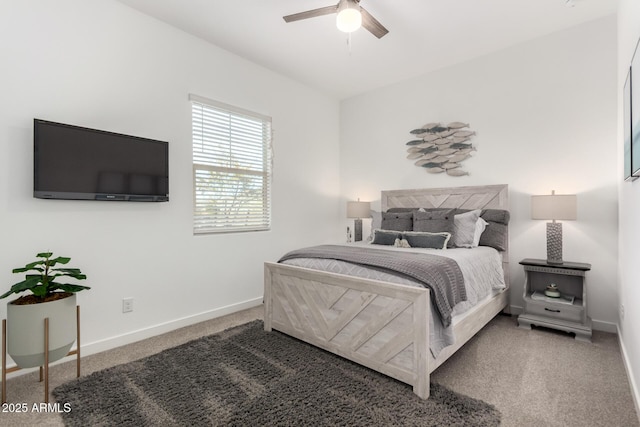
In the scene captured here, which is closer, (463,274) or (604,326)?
(463,274)

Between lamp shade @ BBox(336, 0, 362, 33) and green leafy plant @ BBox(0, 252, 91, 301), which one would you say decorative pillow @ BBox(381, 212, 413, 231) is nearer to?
lamp shade @ BBox(336, 0, 362, 33)

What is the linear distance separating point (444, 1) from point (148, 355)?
3.71 meters

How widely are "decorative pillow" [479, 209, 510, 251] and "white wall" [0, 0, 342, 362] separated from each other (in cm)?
238

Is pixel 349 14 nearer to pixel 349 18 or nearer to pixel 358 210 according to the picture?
pixel 349 18

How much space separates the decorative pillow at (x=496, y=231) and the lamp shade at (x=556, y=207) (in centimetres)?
36

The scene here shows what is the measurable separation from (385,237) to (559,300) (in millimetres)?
1626

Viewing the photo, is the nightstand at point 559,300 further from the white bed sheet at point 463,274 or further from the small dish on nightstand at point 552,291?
the white bed sheet at point 463,274

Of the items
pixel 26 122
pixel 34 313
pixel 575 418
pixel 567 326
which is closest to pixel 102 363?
pixel 34 313

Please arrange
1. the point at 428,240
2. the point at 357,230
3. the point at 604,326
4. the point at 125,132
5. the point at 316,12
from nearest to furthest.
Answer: the point at 316,12 < the point at 125,132 < the point at 604,326 < the point at 428,240 < the point at 357,230

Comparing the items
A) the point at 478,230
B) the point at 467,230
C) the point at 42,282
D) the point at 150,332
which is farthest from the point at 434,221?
the point at 42,282

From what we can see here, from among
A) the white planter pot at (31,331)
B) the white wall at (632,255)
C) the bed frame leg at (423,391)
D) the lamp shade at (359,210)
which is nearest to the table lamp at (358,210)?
the lamp shade at (359,210)

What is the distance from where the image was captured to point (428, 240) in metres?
2.96

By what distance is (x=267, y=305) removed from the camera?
2789 millimetres

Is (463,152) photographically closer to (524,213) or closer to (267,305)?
(524,213)
